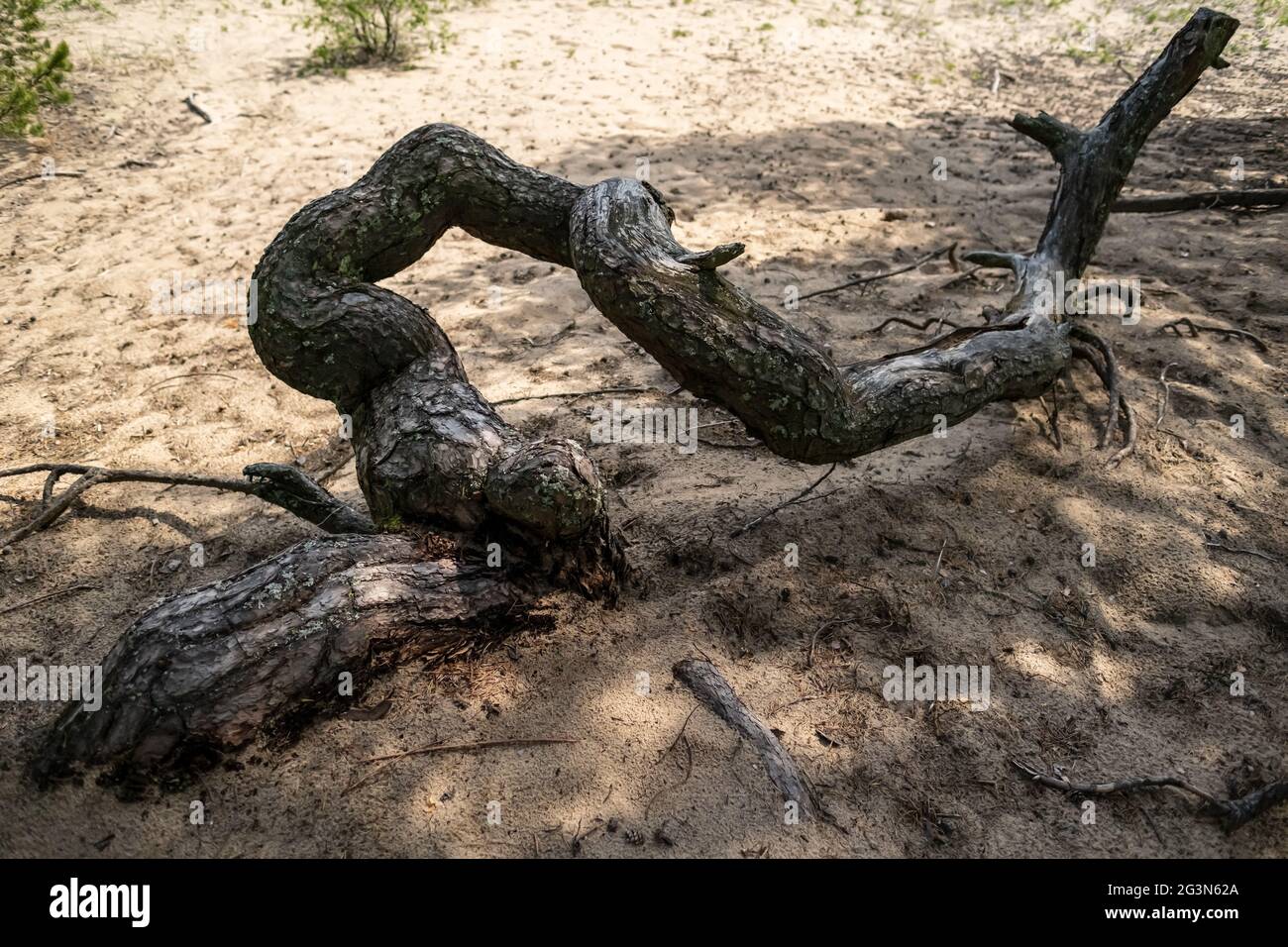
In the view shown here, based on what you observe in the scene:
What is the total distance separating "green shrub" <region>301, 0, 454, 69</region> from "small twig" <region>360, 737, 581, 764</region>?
303 inches

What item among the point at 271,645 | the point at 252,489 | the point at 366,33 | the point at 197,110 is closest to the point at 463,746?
the point at 271,645

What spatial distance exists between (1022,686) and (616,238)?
1884 millimetres

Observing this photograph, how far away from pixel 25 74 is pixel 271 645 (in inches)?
265

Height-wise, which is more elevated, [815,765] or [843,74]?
[843,74]

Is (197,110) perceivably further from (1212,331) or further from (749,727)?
(1212,331)

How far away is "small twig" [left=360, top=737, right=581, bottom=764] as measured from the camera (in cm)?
237

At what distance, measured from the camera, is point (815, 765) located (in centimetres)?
245

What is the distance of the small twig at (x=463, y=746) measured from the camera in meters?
2.37

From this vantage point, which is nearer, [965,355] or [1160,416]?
[965,355]

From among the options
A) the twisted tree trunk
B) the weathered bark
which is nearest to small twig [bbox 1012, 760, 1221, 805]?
the twisted tree trunk

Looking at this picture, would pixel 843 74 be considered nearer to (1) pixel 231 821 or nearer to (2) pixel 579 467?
(2) pixel 579 467

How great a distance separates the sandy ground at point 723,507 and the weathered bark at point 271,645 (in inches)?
4.0

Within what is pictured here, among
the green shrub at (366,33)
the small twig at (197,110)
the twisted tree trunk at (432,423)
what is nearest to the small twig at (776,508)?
the twisted tree trunk at (432,423)
